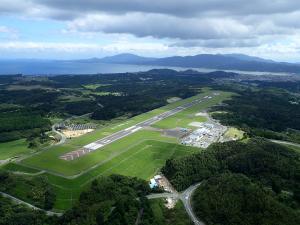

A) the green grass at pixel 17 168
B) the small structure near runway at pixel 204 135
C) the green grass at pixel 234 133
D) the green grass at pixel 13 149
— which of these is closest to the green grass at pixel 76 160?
the green grass at pixel 17 168

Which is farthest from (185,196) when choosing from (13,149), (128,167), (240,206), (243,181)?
(13,149)

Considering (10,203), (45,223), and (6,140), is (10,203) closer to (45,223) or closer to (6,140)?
(45,223)

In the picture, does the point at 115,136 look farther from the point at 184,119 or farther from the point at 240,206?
the point at 240,206

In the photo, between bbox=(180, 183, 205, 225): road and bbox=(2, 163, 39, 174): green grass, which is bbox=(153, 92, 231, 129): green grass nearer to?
bbox=(180, 183, 205, 225): road

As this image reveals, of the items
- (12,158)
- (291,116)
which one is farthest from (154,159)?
(291,116)

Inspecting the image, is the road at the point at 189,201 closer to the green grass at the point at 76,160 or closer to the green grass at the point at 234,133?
the green grass at the point at 76,160

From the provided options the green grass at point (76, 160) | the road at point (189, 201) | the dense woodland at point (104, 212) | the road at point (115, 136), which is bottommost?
the road at point (189, 201)
